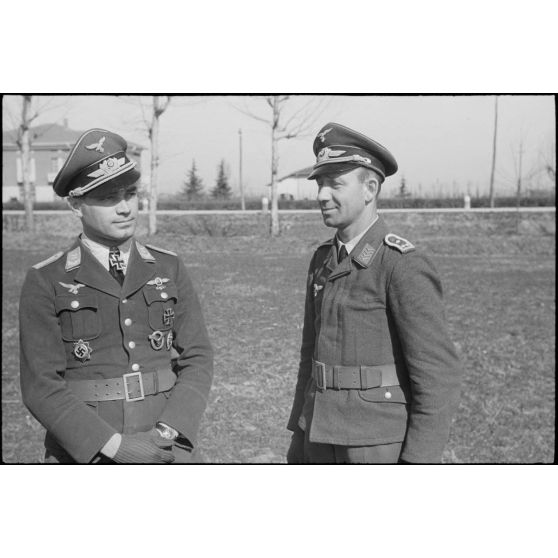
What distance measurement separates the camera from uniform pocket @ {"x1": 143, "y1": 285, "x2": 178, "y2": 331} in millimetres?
2836

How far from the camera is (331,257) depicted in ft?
9.34

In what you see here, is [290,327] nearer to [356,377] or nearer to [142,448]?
[356,377]

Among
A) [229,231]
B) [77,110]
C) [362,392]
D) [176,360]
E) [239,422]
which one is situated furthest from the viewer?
[229,231]

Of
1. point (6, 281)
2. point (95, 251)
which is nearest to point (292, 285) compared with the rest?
point (95, 251)

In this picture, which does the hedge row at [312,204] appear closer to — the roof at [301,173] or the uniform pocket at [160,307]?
the roof at [301,173]

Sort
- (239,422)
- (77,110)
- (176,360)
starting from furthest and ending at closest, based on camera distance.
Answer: (239,422), (77,110), (176,360)

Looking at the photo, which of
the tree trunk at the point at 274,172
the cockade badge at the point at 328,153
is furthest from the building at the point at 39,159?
the cockade badge at the point at 328,153

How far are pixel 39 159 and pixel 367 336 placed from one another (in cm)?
188

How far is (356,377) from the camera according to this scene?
A: 2.71m

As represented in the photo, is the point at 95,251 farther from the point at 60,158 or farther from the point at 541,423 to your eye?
the point at 541,423

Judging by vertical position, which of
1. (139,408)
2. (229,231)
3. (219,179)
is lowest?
(139,408)

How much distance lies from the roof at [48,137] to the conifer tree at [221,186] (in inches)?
18.9

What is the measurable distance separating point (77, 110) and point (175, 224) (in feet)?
2.62

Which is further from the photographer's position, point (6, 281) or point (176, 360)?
point (6, 281)
